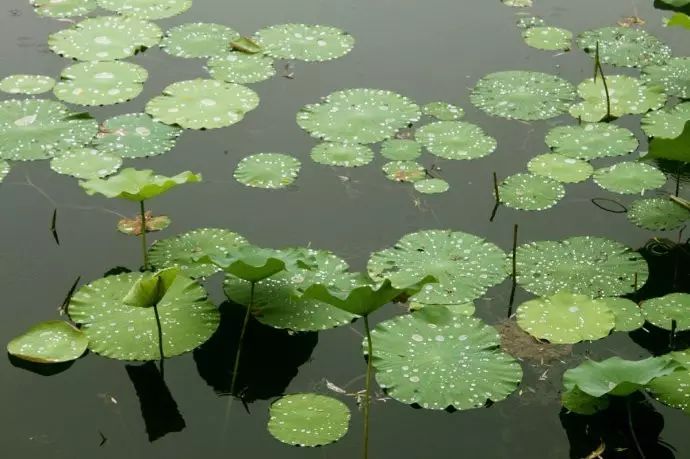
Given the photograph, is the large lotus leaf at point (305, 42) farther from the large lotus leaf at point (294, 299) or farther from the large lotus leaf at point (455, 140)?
the large lotus leaf at point (294, 299)

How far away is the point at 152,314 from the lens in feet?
8.02

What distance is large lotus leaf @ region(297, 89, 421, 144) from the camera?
3.19 m

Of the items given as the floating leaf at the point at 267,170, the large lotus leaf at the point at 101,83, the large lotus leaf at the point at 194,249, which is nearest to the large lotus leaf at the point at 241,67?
the large lotus leaf at the point at 101,83

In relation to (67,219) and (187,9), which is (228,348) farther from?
(187,9)

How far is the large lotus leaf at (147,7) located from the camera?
12.6ft

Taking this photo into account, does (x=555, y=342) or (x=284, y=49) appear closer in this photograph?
(x=555, y=342)

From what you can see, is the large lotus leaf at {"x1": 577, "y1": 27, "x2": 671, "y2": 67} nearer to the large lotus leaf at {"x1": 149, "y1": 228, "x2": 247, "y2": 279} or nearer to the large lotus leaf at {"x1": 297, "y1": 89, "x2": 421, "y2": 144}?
the large lotus leaf at {"x1": 297, "y1": 89, "x2": 421, "y2": 144}

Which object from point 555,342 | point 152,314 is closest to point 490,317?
point 555,342

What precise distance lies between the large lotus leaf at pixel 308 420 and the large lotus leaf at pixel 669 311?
2.73 ft

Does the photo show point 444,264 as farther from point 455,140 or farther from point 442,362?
point 455,140

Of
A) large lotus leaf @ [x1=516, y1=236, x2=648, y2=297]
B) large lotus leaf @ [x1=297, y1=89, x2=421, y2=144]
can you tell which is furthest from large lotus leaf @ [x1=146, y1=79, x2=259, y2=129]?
large lotus leaf @ [x1=516, y1=236, x2=648, y2=297]

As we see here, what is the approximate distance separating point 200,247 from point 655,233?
127 centimetres

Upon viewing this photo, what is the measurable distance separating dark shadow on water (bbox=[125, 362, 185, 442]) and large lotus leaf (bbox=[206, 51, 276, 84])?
4.58ft

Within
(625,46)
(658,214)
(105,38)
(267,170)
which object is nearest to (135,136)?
(267,170)
